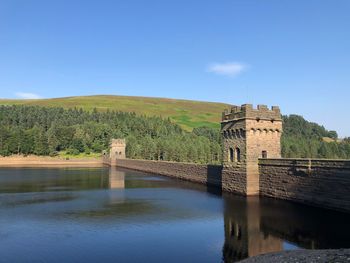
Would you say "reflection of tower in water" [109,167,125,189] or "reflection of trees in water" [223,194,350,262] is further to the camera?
"reflection of tower in water" [109,167,125,189]

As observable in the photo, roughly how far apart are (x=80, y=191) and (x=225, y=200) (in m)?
16.3

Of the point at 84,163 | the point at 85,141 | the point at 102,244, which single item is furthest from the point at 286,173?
the point at 85,141

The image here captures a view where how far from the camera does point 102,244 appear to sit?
16.7m

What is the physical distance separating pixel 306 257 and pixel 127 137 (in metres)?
116

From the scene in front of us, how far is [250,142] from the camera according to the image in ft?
103

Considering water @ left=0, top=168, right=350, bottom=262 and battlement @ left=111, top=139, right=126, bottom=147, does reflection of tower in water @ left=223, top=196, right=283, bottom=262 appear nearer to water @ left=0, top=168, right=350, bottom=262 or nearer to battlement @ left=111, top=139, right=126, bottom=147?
water @ left=0, top=168, right=350, bottom=262

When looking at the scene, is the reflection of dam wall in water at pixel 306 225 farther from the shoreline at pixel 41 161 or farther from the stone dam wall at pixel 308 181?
the shoreline at pixel 41 161

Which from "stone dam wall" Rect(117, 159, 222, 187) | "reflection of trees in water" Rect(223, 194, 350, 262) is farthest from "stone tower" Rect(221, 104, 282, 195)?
"stone dam wall" Rect(117, 159, 222, 187)

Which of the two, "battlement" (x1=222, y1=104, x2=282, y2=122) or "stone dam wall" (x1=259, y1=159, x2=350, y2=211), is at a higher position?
"battlement" (x1=222, y1=104, x2=282, y2=122)

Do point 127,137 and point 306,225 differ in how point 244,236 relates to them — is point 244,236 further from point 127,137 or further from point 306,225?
point 127,137

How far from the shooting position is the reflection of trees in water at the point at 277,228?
16078mm

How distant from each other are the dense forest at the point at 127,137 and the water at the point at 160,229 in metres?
58.8

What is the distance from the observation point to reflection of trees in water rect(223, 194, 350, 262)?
52.7 feet

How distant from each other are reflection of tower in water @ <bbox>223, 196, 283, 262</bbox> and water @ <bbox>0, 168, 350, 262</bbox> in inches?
1.6
